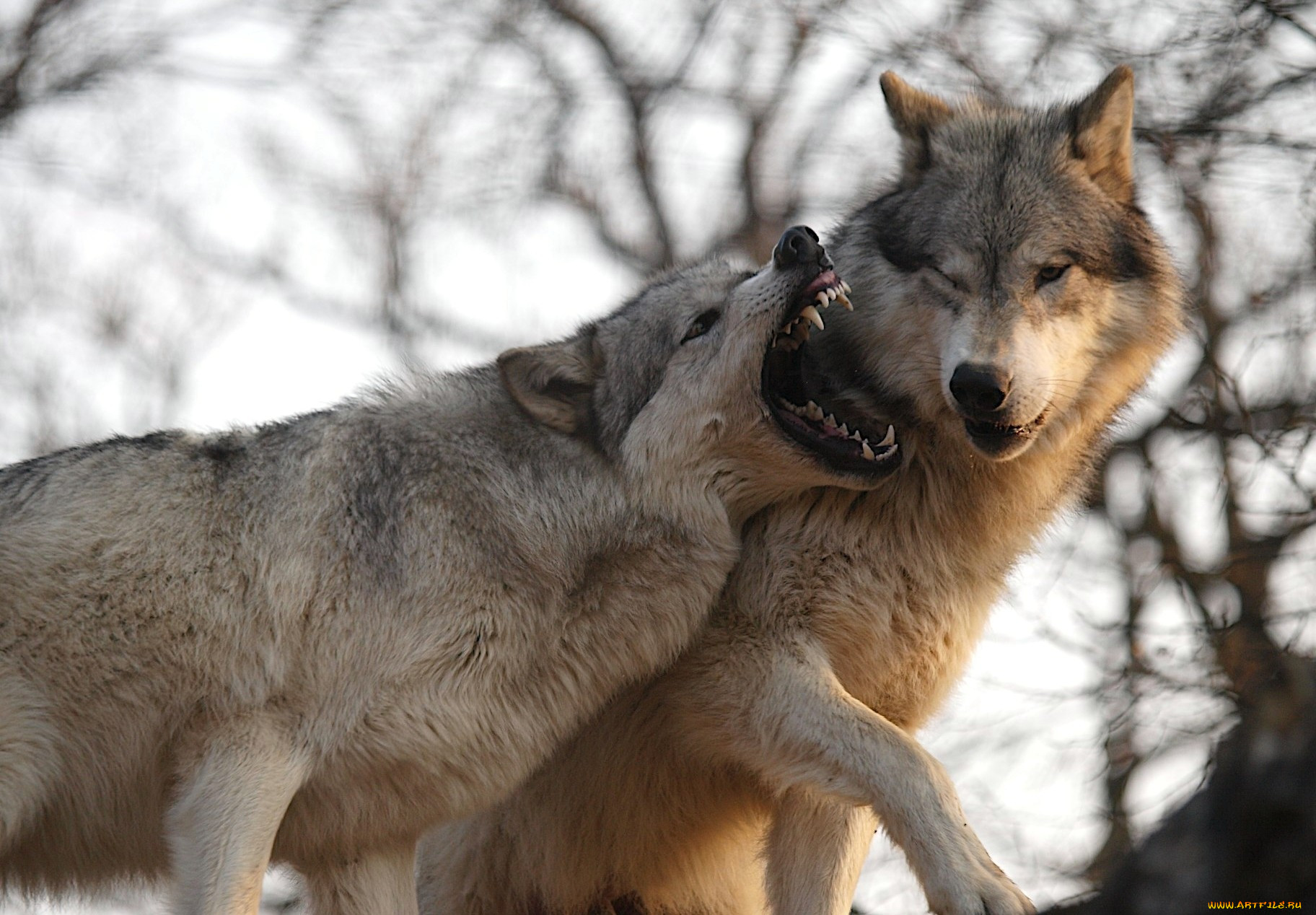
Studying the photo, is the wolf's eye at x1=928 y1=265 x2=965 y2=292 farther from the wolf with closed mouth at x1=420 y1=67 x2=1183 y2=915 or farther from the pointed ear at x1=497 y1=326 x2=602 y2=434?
the pointed ear at x1=497 y1=326 x2=602 y2=434

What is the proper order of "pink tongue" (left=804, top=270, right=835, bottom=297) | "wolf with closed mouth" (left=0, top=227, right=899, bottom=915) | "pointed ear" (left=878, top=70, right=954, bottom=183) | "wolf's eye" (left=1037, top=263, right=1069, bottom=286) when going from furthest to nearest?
"pointed ear" (left=878, top=70, right=954, bottom=183) < "pink tongue" (left=804, top=270, right=835, bottom=297) < "wolf's eye" (left=1037, top=263, right=1069, bottom=286) < "wolf with closed mouth" (left=0, top=227, right=899, bottom=915)

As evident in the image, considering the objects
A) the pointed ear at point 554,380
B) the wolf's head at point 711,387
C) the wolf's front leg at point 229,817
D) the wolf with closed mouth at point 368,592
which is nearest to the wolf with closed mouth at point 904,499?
the wolf's head at point 711,387

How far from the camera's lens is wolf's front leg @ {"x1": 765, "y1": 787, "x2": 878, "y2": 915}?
5633mm

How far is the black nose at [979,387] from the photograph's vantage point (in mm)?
4883

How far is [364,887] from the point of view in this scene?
5.28 metres

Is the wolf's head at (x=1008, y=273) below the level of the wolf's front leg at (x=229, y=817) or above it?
above

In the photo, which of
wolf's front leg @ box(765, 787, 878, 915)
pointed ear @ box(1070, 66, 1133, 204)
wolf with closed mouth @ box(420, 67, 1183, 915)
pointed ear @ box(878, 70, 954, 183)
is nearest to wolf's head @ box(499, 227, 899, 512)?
wolf with closed mouth @ box(420, 67, 1183, 915)

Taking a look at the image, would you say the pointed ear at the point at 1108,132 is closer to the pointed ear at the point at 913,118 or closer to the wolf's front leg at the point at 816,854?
the pointed ear at the point at 913,118

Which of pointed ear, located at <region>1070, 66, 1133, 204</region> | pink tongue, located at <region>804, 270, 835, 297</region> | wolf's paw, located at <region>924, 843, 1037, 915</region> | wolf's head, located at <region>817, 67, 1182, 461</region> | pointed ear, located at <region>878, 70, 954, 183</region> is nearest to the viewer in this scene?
wolf's paw, located at <region>924, 843, 1037, 915</region>

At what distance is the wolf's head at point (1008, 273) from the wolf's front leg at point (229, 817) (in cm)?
255

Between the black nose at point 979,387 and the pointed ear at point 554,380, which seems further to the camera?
the pointed ear at point 554,380

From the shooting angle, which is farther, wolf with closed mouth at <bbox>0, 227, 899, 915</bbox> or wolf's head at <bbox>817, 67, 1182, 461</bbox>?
wolf's head at <bbox>817, 67, 1182, 461</bbox>

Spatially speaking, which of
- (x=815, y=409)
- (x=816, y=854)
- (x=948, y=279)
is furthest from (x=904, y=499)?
(x=816, y=854)

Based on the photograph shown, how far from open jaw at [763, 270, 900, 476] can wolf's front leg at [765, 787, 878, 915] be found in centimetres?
138
